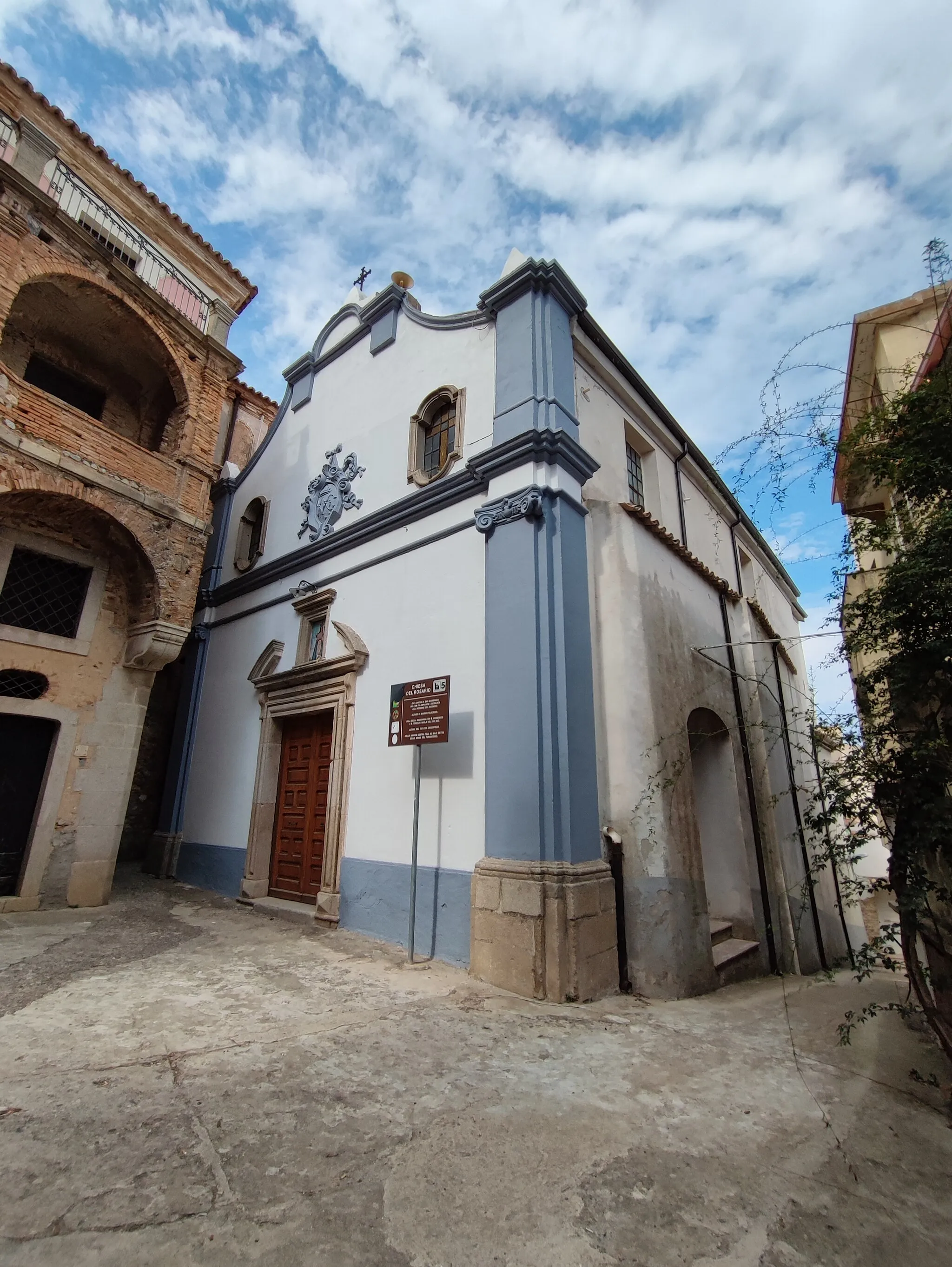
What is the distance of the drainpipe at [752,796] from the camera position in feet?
24.7

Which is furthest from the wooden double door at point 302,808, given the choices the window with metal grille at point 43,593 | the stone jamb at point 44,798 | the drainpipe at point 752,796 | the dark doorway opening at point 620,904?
the drainpipe at point 752,796

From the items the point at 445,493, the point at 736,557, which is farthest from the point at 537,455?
the point at 736,557

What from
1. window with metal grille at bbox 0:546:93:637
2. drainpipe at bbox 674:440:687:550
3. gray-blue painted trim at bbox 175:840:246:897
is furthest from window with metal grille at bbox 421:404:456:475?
gray-blue painted trim at bbox 175:840:246:897

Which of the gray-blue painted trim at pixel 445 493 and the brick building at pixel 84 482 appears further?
the brick building at pixel 84 482

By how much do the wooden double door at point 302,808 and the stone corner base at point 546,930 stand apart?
288cm

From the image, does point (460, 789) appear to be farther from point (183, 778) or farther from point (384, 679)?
point (183, 778)

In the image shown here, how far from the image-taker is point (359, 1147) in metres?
2.46

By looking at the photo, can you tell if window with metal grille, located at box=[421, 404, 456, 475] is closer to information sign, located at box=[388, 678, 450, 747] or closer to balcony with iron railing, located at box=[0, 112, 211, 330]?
information sign, located at box=[388, 678, 450, 747]

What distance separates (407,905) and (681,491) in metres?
7.42

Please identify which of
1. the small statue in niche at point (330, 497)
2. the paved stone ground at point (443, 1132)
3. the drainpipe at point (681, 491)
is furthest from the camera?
the drainpipe at point (681, 491)

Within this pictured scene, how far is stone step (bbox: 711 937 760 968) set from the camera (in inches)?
245

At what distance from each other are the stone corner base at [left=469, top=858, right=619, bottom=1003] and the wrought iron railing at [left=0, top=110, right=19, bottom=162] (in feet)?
34.9

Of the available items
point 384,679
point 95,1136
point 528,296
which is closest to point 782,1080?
point 95,1136

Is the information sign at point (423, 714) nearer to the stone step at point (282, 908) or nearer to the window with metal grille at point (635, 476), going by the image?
the stone step at point (282, 908)
